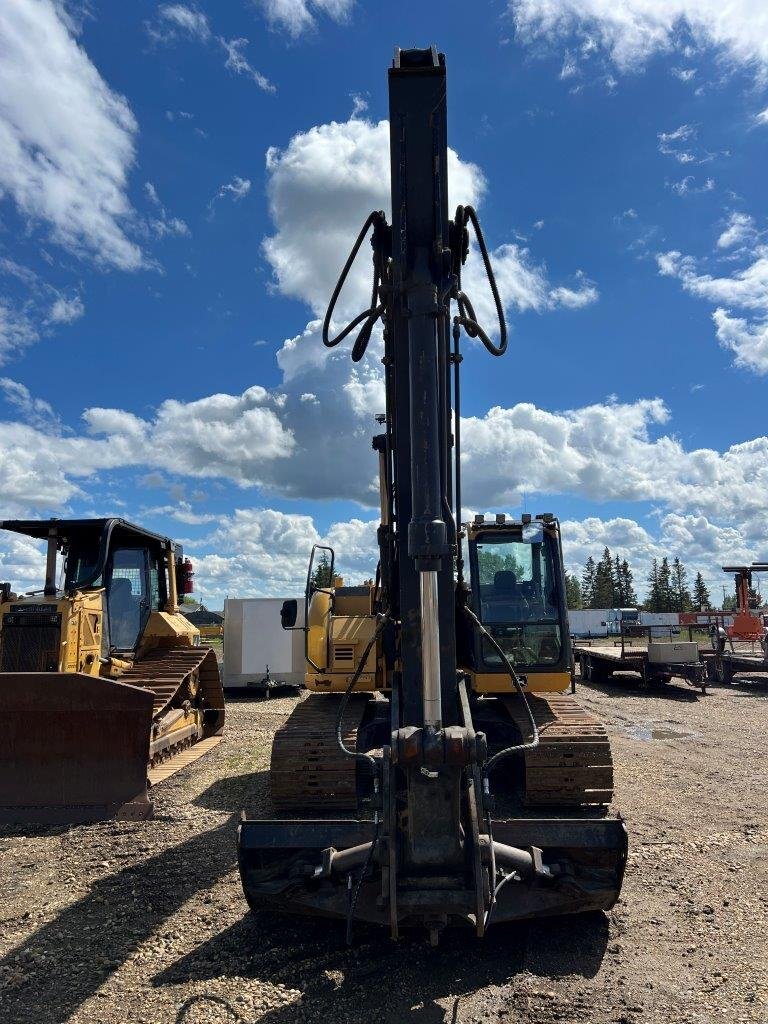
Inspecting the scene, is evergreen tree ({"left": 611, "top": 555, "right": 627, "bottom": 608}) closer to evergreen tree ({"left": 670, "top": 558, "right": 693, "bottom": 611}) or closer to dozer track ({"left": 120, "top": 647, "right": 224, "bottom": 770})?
evergreen tree ({"left": 670, "top": 558, "right": 693, "bottom": 611})

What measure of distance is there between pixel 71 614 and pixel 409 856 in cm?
569

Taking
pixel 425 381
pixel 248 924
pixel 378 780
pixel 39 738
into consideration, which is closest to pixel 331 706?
pixel 39 738

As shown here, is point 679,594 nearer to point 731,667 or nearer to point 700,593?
point 700,593

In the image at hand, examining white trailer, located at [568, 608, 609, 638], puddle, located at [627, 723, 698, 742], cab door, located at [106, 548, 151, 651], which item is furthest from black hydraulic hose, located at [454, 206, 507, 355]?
white trailer, located at [568, 608, 609, 638]

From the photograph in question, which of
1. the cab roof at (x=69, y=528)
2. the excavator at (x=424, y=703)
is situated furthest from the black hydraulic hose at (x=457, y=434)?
the cab roof at (x=69, y=528)

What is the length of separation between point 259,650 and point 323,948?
44.4 feet

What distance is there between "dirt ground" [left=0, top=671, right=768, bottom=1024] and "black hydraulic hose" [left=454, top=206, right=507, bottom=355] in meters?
3.61

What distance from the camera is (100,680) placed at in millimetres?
6961

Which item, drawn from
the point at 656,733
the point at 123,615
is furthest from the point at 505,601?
the point at 656,733

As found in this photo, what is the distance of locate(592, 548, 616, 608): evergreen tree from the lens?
80.9m

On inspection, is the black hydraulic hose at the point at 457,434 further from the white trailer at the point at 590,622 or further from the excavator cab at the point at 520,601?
the white trailer at the point at 590,622

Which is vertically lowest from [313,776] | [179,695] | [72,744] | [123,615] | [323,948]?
[323,948]

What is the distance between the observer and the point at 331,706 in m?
7.82

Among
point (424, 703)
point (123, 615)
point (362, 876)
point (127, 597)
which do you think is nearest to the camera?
point (362, 876)
